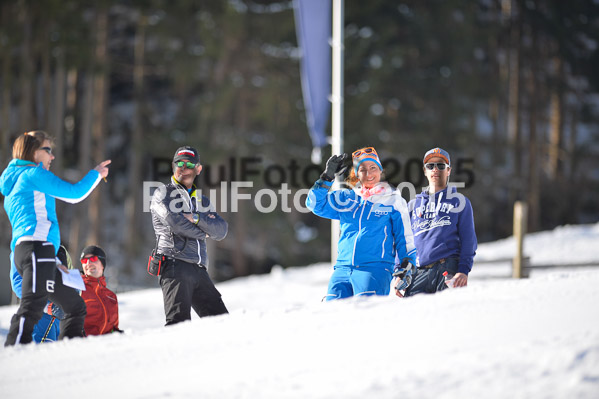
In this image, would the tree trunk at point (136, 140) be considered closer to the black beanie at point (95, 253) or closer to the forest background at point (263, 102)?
the forest background at point (263, 102)

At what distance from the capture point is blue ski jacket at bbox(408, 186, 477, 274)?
5102 mm

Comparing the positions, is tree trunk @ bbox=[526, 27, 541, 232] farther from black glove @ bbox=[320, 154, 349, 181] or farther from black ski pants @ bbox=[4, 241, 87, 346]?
black ski pants @ bbox=[4, 241, 87, 346]

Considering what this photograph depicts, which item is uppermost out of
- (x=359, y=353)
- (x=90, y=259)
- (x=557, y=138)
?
(x=557, y=138)

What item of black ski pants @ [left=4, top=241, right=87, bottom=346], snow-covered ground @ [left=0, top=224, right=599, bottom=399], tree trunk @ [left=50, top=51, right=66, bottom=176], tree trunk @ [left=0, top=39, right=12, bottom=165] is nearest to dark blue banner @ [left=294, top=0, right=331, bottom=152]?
snow-covered ground @ [left=0, top=224, right=599, bottom=399]

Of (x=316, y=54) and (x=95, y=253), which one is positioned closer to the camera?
(x=95, y=253)

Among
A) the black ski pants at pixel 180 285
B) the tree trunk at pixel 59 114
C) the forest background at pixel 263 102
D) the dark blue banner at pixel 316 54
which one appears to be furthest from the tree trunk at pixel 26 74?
the black ski pants at pixel 180 285

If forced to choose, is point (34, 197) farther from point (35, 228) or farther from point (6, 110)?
point (6, 110)

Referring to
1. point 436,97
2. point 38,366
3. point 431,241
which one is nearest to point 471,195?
point 436,97

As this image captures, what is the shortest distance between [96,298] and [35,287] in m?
0.94

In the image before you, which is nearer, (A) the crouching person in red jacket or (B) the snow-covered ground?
(B) the snow-covered ground

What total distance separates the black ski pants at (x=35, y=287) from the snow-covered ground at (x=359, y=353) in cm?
19

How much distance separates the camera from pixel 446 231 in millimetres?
5148

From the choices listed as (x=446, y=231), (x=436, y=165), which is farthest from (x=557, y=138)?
(x=446, y=231)

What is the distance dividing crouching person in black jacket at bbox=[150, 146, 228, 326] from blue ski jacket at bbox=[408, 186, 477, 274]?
1494 millimetres
